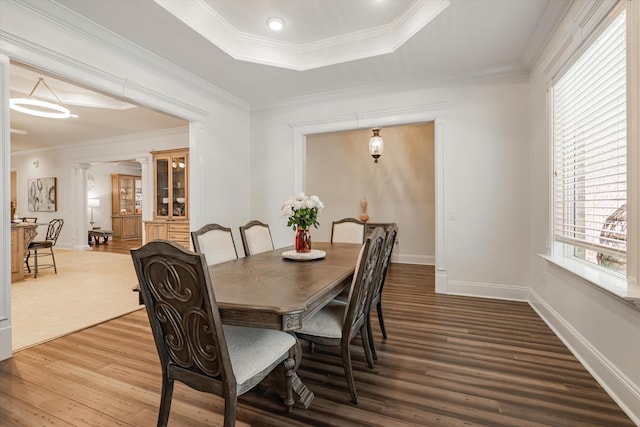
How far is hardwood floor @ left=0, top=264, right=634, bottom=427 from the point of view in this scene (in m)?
1.64

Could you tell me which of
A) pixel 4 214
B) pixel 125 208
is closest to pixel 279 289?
pixel 4 214

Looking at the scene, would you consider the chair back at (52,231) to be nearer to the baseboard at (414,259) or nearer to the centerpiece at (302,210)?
the centerpiece at (302,210)

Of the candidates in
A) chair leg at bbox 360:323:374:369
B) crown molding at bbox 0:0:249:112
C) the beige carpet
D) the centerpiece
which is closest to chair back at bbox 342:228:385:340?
chair leg at bbox 360:323:374:369

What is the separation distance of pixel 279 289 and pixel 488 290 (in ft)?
10.5

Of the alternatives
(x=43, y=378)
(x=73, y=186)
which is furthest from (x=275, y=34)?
(x=73, y=186)

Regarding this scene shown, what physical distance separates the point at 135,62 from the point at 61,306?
280 cm

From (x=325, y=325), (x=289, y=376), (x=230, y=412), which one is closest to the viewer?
(x=230, y=412)

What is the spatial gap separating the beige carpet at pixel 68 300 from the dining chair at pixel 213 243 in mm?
1533

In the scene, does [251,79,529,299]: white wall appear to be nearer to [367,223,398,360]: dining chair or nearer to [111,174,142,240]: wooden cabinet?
[367,223,398,360]: dining chair

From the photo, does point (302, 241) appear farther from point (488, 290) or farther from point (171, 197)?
point (171, 197)

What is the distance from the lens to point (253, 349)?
1.48 meters

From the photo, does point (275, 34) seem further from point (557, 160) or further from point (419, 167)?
point (419, 167)

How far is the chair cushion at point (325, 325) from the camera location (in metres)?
1.82

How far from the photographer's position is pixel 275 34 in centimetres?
335
